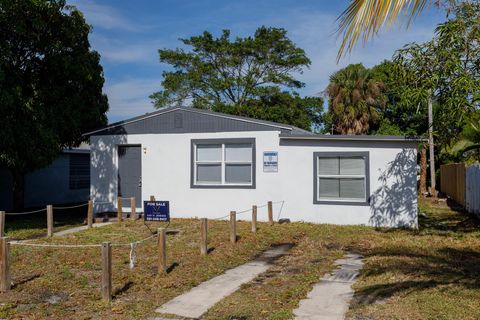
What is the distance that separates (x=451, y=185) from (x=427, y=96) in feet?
46.8

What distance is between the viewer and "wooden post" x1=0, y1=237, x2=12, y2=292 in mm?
7043

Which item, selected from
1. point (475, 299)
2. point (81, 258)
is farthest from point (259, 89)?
point (475, 299)

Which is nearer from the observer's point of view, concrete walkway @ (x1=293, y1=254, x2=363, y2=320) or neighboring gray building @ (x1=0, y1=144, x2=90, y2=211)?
Result: concrete walkway @ (x1=293, y1=254, x2=363, y2=320)

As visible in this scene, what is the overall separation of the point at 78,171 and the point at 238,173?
11.4m

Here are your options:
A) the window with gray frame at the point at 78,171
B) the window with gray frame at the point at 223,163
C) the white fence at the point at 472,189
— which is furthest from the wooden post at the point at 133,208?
the white fence at the point at 472,189

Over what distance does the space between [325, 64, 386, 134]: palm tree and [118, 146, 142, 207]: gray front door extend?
1754 cm

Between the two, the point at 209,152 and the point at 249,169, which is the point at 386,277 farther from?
the point at 209,152

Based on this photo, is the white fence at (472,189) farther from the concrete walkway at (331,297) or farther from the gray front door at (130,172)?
the gray front door at (130,172)

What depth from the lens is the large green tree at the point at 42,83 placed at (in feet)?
44.8

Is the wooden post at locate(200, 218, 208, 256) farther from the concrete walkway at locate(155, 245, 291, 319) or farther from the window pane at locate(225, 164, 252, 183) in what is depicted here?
the window pane at locate(225, 164, 252, 183)

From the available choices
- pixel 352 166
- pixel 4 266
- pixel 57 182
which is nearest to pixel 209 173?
pixel 352 166

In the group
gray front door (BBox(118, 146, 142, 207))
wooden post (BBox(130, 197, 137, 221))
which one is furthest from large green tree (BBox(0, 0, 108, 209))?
wooden post (BBox(130, 197, 137, 221))

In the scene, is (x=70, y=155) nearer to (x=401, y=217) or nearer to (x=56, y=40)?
(x=56, y=40)

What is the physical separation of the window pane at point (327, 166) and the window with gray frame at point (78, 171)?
13272mm
